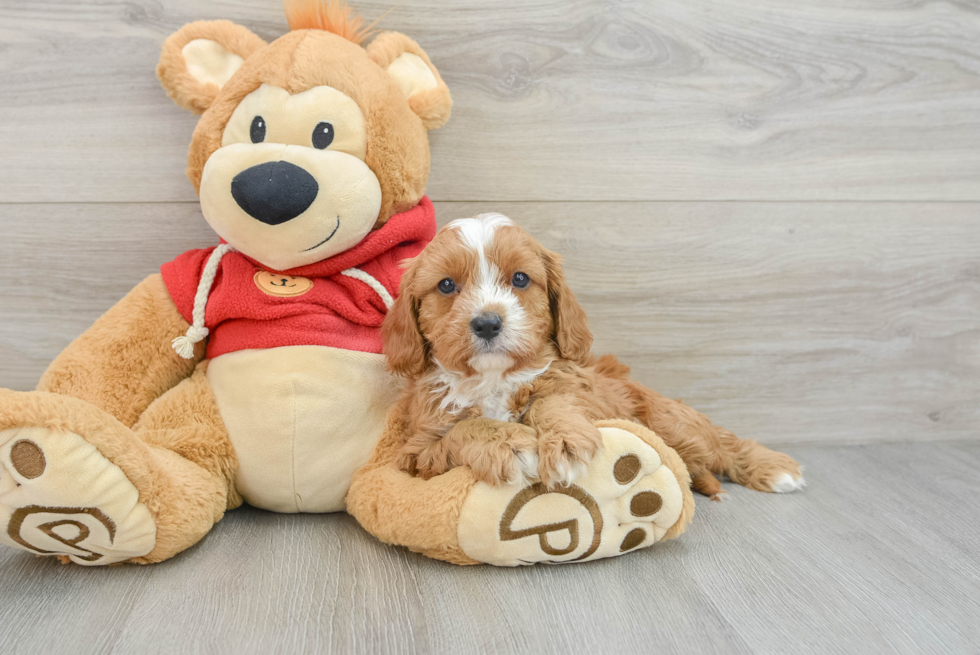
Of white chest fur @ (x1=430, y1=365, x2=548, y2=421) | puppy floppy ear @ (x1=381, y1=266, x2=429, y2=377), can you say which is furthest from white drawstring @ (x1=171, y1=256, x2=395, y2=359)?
white chest fur @ (x1=430, y1=365, x2=548, y2=421)

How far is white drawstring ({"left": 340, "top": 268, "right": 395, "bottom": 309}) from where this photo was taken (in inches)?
54.3

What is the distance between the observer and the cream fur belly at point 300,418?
1305 millimetres

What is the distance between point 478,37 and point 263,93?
57 centimetres

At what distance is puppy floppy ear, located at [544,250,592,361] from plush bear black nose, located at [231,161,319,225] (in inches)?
18.3

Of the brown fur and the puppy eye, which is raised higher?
the brown fur

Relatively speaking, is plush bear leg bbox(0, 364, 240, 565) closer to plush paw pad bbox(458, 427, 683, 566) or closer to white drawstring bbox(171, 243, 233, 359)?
white drawstring bbox(171, 243, 233, 359)

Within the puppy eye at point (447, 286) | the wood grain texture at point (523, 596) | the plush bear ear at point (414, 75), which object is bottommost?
the wood grain texture at point (523, 596)

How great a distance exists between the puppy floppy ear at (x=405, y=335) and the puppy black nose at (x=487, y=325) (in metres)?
0.16

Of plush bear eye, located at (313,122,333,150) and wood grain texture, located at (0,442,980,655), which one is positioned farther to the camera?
plush bear eye, located at (313,122,333,150)

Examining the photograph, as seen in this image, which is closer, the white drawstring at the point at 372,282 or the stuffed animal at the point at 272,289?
the stuffed animal at the point at 272,289

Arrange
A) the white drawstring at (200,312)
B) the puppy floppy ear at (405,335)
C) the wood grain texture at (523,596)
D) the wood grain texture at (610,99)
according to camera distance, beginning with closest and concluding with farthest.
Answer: the wood grain texture at (523,596) → the puppy floppy ear at (405,335) → the white drawstring at (200,312) → the wood grain texture at (610,99)

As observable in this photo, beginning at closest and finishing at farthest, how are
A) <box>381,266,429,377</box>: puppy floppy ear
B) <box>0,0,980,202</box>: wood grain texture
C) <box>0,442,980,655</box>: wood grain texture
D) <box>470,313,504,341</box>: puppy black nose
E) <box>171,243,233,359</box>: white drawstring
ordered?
<box>0,442,980,655</box>: wood grain texture → <box>470,313,504,341</box>: puppy black nose → <box>381,266,429,377</box>: puppy floppy ear → <box>171,243,233,359</box>: white drawstring → <box>0,0,980,202</box>: wood grain texture

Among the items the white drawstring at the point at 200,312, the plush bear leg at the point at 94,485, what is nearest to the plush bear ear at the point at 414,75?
the white drawstring at the point at 200,312

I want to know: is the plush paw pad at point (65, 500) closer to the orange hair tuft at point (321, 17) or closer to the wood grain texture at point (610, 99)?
the wood grain texture at point (610, 99)
